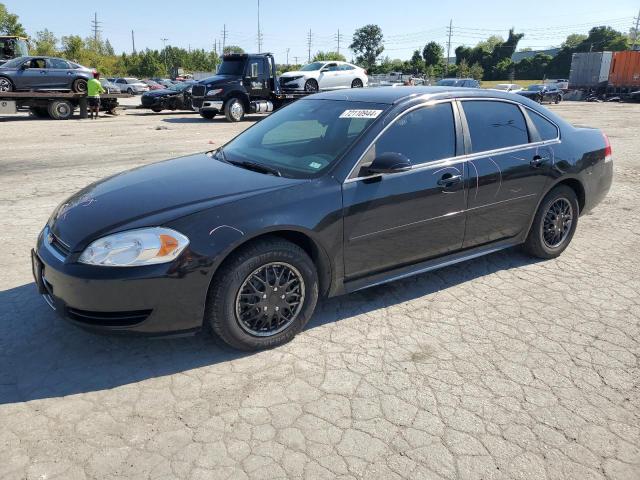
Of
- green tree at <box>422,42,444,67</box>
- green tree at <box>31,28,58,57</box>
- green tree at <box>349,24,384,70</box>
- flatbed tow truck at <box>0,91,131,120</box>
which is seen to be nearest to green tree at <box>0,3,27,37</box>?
green tree at <box>31,28,58,57</box>

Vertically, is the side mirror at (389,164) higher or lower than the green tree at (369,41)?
lower

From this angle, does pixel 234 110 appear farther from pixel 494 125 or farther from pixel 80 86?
pixel 494 125

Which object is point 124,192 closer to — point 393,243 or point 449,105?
point 393,243

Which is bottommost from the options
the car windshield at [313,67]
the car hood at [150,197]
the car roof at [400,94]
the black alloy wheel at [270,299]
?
the black alloy wheel at [270,299]

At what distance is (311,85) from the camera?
23172mm

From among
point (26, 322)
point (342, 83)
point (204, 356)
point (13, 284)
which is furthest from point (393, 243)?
point (342, 83)

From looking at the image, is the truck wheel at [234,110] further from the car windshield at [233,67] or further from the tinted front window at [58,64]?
the tinted front window at [58,64]

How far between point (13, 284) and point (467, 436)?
369 cm

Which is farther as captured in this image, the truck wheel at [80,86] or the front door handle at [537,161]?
the truck wheel at [80,86]

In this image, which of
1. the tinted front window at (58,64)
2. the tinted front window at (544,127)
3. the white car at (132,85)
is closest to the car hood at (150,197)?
the tinted front window at (544,127)

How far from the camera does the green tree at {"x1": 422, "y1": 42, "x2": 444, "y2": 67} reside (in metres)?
93.6

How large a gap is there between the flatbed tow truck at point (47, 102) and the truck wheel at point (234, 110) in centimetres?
548

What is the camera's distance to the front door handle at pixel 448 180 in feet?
12.6

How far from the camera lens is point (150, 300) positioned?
2.84m
